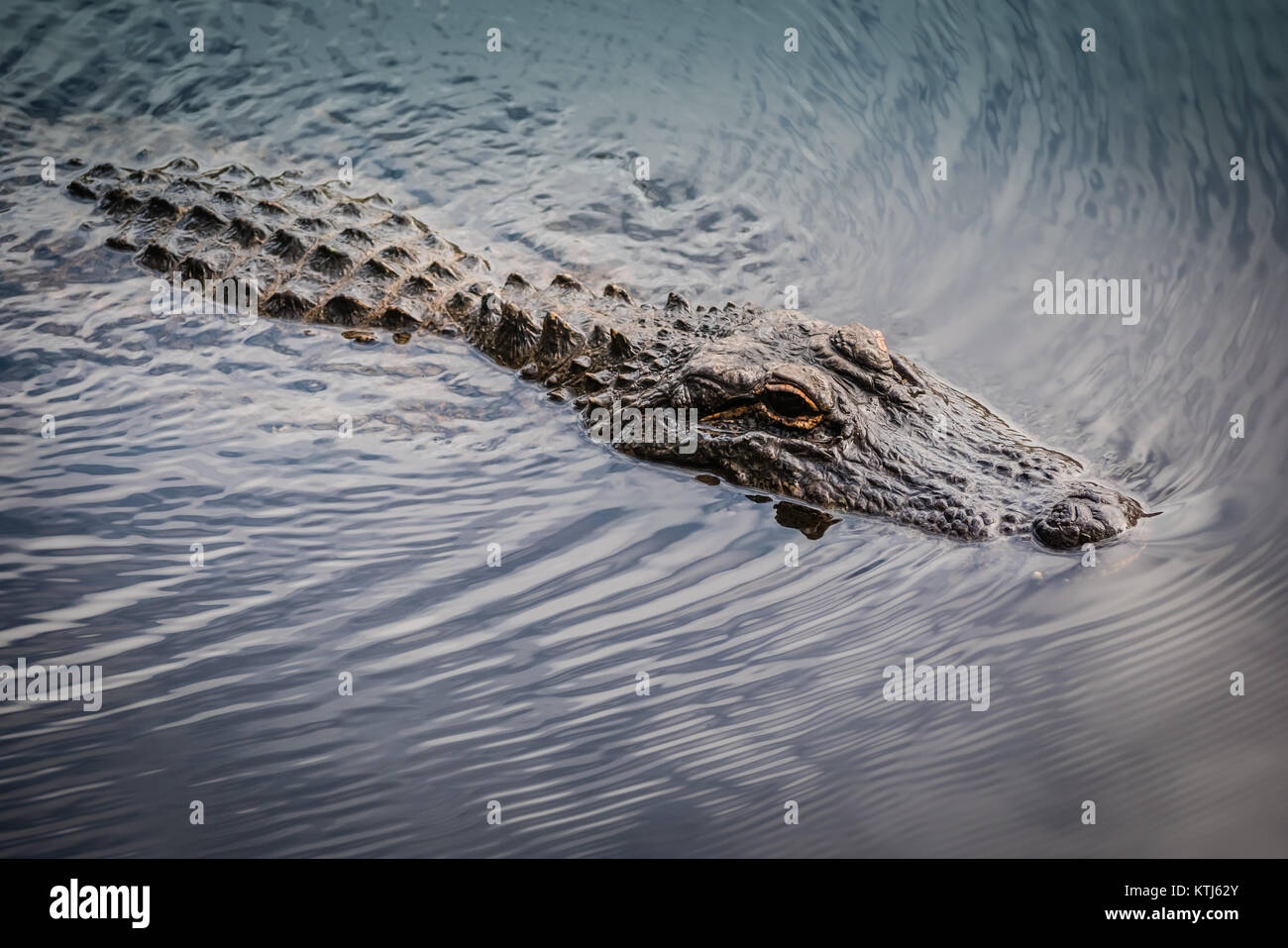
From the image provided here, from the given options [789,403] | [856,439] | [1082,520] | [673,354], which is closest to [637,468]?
[673,354]

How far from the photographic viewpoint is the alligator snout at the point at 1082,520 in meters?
4.64

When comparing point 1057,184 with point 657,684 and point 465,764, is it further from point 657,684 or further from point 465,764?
point 465,764

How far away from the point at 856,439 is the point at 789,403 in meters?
0.39

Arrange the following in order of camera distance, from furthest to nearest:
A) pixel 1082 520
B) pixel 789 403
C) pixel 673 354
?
pixel 673 354 < pixel 789 403 < pixel 1082 520

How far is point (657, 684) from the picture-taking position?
4273 millimetres

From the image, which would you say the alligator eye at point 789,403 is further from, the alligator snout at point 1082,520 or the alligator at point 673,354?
the alligator snout at point 1082,520

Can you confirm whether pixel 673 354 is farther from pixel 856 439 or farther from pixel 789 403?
pixel 856 439

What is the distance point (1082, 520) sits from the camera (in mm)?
4648

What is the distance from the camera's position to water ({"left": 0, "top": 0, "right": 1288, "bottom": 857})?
3.83m

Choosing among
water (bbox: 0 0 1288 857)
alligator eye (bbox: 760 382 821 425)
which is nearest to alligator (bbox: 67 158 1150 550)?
alligator eye (bbox: 760 382 821 425)

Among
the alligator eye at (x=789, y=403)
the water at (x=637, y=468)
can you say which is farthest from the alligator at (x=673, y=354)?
the water at (x=637, y=468)

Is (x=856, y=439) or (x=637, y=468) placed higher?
(x=856, y=439)


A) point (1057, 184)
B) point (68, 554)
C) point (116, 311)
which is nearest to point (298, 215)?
point (116, 311)

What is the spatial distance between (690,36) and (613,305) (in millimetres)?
4162
